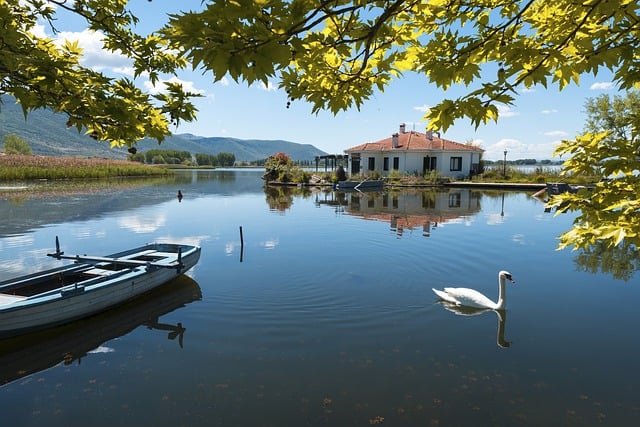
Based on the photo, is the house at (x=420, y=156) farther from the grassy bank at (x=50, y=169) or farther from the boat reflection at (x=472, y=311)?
the grassy bank at (x=50, y=169)

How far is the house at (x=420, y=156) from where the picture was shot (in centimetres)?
4781

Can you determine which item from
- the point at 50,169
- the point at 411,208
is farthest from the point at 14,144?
the point at 411,208

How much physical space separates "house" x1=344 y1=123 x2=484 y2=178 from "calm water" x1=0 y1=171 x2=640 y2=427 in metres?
33.4

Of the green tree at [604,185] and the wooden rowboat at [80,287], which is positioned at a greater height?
the green tree at [604,185]

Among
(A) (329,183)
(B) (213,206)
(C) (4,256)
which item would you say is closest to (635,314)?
(C) (4,256)

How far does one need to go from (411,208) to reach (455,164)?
79.6 ft

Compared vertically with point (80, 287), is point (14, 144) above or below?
above

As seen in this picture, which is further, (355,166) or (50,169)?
(50,169)

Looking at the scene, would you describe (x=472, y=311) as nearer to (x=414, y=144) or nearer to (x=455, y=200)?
(x=455, y=200)

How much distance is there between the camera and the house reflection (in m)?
21.5

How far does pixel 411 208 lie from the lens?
2766 cm

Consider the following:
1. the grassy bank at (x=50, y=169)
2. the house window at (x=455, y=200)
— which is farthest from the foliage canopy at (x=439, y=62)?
the grassy bank at (x=50, y=169)

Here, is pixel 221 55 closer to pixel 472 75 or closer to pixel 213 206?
pixel 472 75

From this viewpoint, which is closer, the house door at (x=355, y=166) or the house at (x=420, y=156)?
the house at (x=420, y=156)
